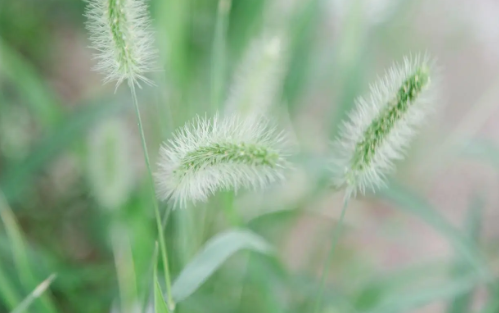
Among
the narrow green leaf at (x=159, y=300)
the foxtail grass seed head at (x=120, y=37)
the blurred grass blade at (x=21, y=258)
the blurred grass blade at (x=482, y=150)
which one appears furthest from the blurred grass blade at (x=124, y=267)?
the blurred grass blade at (x=482, y=150)

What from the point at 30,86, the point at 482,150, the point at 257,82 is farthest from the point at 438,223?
the point at 30,86

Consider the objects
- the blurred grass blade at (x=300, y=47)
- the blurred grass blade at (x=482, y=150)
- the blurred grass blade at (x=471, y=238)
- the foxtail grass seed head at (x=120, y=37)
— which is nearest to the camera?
the foxtail grass seed head at (x=120, y=37)

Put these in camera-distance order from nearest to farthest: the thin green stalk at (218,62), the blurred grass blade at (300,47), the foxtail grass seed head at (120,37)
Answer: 1. the foxtail grass seed head at (120,37)
2. the thin green stalk at (218,62)
3. the blurred grass blade at (300,47)

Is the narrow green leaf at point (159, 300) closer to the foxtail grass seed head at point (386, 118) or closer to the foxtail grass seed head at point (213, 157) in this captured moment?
the foxtail grass seed head at point (213, 157)

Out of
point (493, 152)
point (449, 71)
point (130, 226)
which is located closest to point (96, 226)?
point (130, 226)

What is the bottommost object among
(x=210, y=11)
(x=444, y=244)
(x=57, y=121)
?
(x=444, y=244)

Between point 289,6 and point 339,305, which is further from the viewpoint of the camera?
point 289,6

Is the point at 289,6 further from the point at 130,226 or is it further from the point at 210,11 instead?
the point at 130,226
